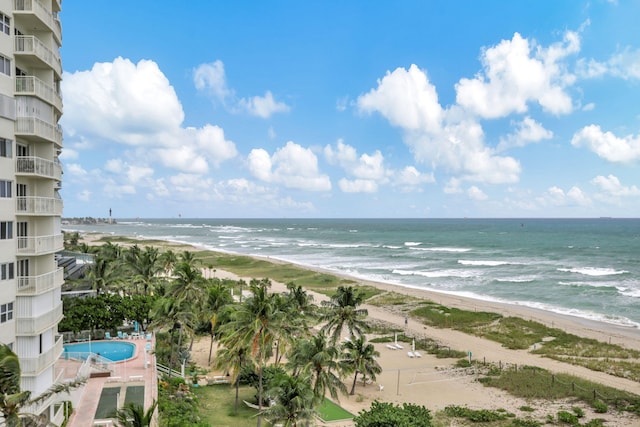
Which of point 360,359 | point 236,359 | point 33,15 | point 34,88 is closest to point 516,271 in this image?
point 360,359

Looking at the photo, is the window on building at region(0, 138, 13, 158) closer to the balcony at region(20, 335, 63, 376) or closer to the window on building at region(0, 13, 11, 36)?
the window on building at region(0, 13, 11, 36)

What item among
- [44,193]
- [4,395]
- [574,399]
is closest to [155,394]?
[44,193]

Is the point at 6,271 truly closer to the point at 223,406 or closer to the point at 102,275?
the point at 223,406

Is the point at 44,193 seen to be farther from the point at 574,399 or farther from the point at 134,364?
the point at 574,399

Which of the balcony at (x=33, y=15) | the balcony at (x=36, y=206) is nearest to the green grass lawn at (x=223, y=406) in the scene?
the balcony at (x=36, y=206)

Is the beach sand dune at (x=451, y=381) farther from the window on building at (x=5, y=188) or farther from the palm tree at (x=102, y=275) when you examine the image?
the window on building at (x=5, y=188)
